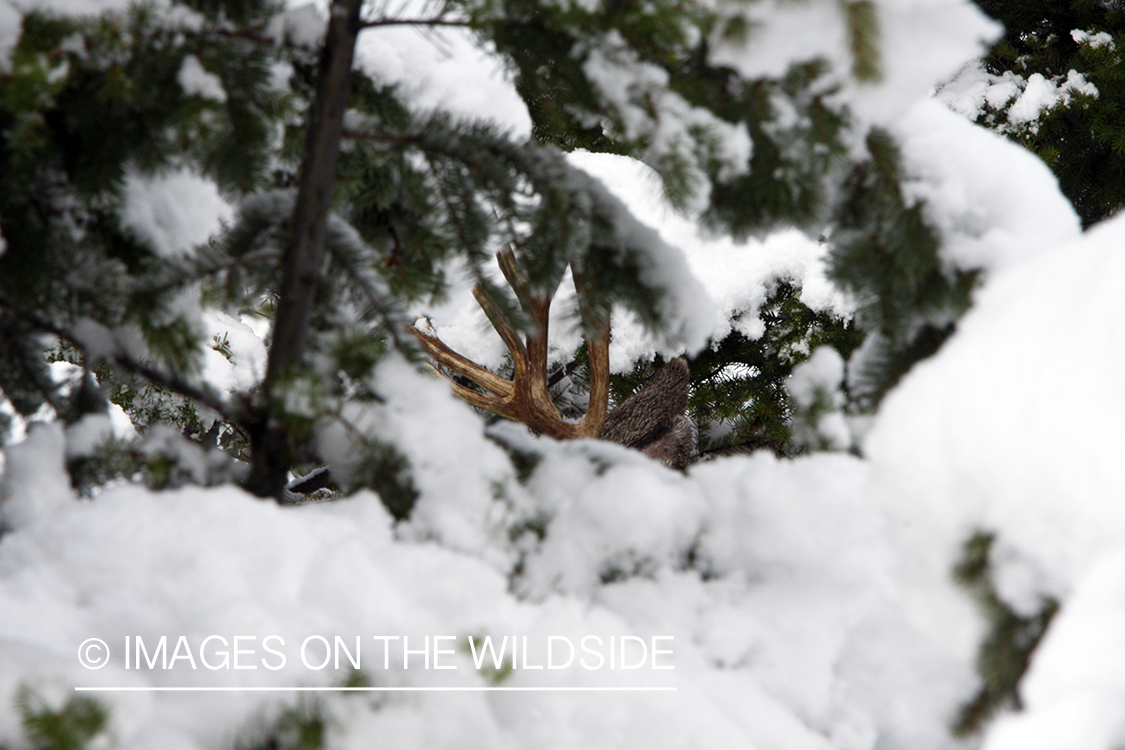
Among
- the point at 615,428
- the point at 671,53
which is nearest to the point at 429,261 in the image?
the point at 671,53

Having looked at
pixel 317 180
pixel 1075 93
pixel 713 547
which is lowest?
pixel 713 547

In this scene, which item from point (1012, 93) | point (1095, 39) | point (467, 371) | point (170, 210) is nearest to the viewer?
point (170, 210)

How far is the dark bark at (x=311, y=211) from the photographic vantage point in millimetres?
1153

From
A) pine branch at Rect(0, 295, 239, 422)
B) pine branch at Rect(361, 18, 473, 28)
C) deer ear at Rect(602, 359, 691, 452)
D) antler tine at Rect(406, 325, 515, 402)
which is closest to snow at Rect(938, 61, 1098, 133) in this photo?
deer ear at Rect(602, 359, 691, 452)

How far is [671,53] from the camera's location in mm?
1041

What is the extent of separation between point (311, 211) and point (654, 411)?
10.9 feet

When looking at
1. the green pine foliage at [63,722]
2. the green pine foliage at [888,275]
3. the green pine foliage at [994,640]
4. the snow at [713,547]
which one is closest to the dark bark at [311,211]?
the snow at [713,547]

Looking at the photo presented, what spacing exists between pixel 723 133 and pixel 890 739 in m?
0.94

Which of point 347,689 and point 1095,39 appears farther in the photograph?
point 1095,39

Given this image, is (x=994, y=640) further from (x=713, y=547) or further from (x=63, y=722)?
(x=63, y=722)

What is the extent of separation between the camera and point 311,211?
116 cm

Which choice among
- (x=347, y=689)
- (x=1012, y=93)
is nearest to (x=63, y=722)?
(x=347, y=689)

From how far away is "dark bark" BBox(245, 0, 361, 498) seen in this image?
1153 millimetres

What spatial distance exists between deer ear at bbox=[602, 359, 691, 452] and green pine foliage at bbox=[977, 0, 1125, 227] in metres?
2.19
